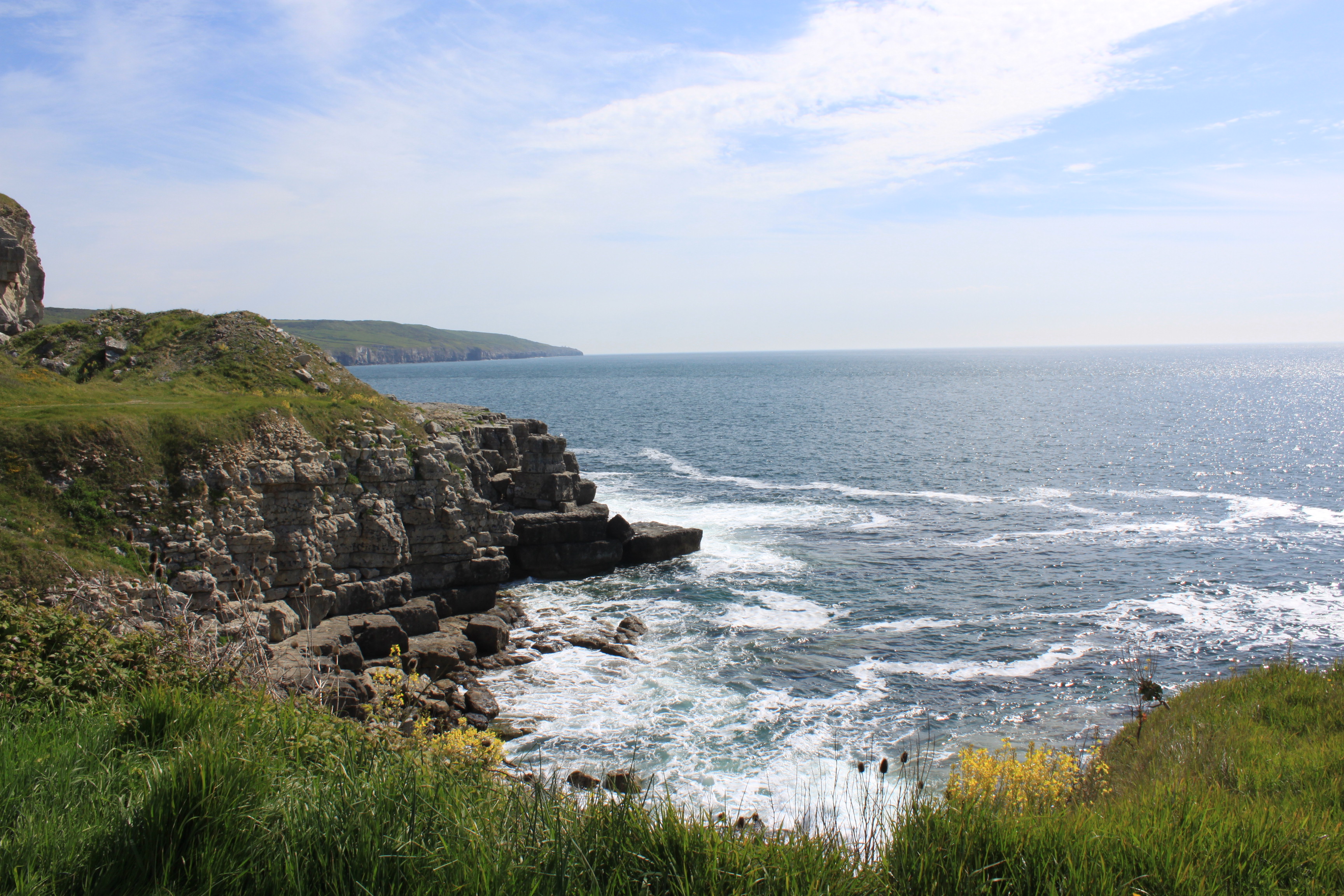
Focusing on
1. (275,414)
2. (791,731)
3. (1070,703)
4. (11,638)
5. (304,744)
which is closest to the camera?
(304,744)

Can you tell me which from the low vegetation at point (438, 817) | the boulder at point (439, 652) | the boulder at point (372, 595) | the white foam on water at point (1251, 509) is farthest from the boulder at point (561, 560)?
the white foam on water at point (1251, 509)

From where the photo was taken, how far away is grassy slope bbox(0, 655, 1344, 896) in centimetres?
620

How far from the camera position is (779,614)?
107 feet

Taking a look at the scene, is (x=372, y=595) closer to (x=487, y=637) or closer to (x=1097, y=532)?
(x=487, y=637)

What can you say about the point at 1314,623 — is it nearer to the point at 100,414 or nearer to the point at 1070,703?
the point at 1070,703

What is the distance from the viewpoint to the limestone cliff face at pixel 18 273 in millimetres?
35000

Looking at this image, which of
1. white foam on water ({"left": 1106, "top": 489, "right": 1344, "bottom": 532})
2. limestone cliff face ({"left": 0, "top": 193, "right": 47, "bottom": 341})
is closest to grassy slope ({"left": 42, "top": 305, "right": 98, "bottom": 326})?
limestone cliff face ({"left": 0, "top": 193, "right": 47, "bottom": 341})

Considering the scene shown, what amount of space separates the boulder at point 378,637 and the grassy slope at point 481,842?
1929 centimetres

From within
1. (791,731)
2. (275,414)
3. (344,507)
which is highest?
(275,414)

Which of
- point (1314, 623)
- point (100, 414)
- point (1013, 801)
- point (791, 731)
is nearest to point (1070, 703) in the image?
point (791, 731)

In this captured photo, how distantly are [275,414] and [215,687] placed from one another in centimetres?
2107

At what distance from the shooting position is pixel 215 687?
1150cm

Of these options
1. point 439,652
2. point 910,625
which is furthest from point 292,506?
point 910,625

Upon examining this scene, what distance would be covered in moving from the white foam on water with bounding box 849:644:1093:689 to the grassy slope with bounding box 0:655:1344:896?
61.0ft
